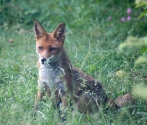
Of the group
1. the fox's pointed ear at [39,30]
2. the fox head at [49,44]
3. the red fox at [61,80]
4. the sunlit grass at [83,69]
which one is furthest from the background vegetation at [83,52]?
the fox's pointed ear at [39,30]

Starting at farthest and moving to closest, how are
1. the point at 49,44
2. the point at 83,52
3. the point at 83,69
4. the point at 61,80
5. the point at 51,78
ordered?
the point at 83,52 < the point at 83,69 < the point at 49,44 < the point at 51,78 < the point at 61,80

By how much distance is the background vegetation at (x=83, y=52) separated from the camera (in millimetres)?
6148

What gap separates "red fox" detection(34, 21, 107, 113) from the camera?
21.9 ft

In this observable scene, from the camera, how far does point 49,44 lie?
7.02 meters

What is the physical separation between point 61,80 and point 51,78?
183 millimetres

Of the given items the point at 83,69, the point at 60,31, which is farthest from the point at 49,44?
the point at 83,69

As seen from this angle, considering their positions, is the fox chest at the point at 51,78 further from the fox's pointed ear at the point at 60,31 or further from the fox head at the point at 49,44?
the fox's pointed ear at the point at 60,31

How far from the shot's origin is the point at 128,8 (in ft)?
36.5

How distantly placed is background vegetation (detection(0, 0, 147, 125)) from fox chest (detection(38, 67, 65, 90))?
1.02 feet

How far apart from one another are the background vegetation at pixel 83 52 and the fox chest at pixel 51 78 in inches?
12.2

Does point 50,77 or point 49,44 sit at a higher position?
point 49,44

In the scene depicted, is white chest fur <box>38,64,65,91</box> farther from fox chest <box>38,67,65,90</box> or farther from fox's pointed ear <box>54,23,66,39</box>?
fox's pointed ear <box>54,23,66,39</box>

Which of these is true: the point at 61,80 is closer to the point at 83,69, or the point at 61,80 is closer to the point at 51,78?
the point at 51,78

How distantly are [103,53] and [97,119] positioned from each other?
3.05 m
